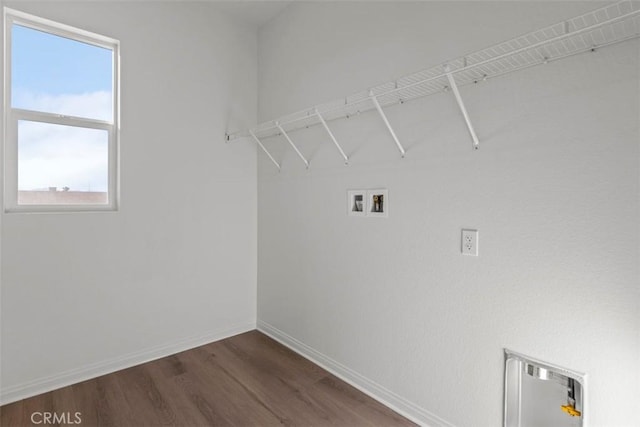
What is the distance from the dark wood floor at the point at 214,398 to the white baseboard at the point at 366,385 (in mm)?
43

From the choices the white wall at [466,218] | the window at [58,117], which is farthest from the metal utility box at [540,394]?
the window at [58,117]

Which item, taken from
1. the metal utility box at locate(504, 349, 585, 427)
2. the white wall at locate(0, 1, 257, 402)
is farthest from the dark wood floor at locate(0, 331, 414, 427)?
the metal utility box at locate(504, 349, 585, 427)

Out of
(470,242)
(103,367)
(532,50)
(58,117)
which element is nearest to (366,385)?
(470,242)

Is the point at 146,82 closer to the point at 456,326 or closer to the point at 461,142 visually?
the point at 461,142

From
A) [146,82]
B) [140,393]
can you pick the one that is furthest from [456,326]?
[146,82]

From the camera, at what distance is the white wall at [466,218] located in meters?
1.17

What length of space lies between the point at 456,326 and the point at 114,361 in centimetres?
227

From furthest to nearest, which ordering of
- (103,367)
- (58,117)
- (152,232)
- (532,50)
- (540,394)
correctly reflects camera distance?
(152,232) → (103,367) → (58,117) → (540,394) → (532,50)

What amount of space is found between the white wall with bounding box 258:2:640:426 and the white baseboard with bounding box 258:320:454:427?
0.6 inches

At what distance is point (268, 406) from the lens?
1.90m

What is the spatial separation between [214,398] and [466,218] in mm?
1784

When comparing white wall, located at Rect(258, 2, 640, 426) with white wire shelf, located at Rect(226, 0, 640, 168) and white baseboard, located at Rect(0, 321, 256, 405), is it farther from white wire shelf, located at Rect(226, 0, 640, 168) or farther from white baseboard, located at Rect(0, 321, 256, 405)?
white baseboard, located at Rect(0, 321, 256, 405)

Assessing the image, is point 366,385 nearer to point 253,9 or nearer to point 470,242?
point 470,242

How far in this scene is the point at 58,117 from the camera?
209cm
